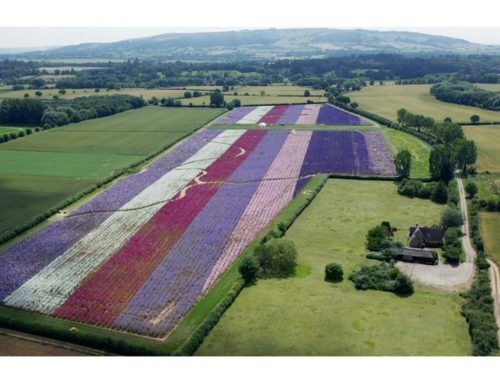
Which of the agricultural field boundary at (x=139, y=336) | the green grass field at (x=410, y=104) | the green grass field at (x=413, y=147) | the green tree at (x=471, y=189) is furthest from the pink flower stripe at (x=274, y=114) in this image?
the agricultural field boundary at (x=139, y=336)

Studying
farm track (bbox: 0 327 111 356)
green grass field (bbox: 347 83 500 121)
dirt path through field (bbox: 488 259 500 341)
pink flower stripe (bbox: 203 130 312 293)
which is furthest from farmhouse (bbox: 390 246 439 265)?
green grass field (bbox: 347 83 500 121)

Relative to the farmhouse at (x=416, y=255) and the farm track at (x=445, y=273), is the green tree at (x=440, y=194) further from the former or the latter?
the farmhouse at (x=416, y=255)

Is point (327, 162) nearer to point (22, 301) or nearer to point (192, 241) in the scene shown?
point (192, 241)

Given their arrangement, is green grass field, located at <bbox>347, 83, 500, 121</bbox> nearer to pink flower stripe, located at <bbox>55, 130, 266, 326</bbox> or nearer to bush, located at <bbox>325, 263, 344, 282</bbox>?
pink flower stripe, located at <bbox>55, 130, 266, 326</bbox>

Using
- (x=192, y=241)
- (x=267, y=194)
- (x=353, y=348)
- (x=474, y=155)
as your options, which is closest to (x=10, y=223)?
(x=192, y=241)

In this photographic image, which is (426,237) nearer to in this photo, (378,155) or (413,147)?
(378,155)
